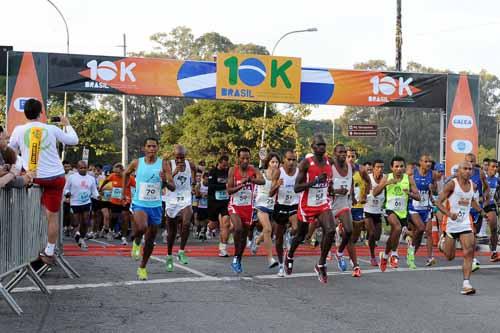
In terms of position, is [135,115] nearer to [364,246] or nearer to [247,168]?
[364,246]

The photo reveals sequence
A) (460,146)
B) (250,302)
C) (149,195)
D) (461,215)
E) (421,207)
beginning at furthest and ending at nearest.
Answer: (460,146), (421,207), (149,195), (461,215), (250,302)

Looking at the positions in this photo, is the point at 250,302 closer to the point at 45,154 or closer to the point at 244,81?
the point at 45,154

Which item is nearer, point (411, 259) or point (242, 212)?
point (242, 212)

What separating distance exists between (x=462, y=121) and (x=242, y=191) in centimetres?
951

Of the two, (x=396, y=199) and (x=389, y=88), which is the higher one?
(x=389, y=88)

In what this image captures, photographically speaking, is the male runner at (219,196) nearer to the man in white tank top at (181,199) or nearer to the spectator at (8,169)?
the man in white tank top at (181,199)

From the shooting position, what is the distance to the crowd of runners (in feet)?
38.0

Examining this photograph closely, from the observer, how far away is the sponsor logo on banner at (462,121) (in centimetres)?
2097

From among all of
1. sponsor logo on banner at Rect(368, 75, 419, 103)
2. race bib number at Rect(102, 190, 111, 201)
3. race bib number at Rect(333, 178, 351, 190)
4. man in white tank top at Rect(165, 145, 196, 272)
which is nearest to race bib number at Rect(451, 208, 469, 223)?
race bib number at Rect(333, 178, 351, 190)

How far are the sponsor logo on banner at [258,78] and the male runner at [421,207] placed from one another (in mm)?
4996

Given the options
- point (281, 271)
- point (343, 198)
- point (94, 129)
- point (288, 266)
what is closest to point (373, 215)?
point (343, 198)

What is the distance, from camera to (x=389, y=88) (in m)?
20.7

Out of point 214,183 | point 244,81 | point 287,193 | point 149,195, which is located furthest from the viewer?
point 244,81

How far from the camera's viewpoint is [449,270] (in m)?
13.9
